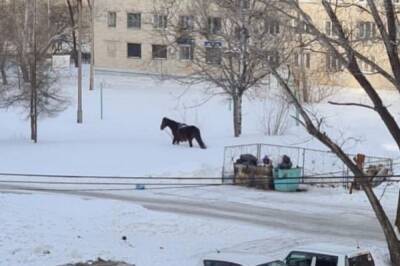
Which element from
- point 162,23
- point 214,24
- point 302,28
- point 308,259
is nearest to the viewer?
point 308,259

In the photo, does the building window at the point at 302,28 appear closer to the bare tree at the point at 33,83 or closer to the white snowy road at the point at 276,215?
the white snowy road at the point at 276,215

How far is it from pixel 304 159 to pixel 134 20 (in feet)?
163

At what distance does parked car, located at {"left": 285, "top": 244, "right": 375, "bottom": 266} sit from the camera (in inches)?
629

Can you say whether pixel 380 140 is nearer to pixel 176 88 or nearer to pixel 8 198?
pixel 8 198

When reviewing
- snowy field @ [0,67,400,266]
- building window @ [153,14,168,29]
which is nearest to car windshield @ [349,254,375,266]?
snowy field @ [0,67,400,266]

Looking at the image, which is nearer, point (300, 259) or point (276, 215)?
point (300, 259)

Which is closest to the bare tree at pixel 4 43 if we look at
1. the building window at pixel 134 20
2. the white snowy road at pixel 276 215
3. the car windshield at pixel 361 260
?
the building window at pixel 134 20

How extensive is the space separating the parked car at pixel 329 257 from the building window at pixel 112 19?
227 ft

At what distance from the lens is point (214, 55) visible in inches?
1720

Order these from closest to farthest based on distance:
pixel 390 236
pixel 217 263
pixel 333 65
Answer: pixel 217 263 → pixel 390 236 → pixel 333 65

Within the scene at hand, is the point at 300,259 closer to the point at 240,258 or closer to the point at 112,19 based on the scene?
the point at 240,258

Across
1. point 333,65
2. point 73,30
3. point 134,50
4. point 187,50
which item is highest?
point 73,30

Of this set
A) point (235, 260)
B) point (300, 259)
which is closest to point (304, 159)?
point (300, 259)

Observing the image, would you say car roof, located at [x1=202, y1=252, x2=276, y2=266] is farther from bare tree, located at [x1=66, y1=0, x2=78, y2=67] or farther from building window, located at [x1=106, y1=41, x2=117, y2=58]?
building window, located at [x1=106, y1=41, x2=117, y2=58]
